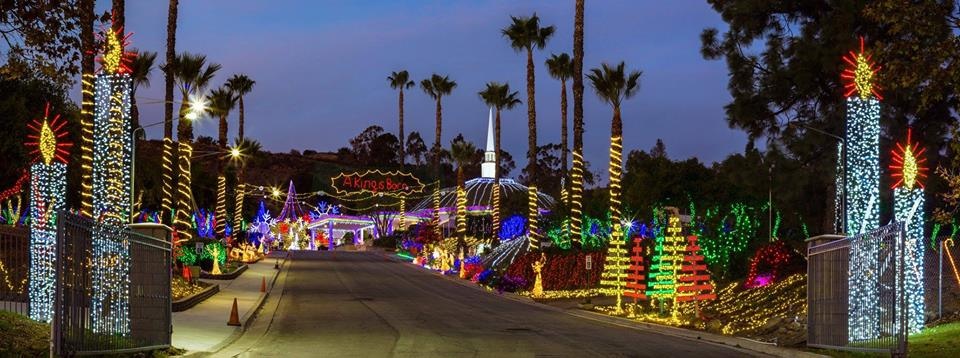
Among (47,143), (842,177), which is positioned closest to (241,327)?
(47,143)

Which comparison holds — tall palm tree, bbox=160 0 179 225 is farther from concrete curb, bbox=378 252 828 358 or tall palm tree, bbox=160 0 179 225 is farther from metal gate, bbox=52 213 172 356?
metal gate, bbox=52 213 172 356

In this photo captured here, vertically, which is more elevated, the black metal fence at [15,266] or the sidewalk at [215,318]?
the black metal fence at [15,266]

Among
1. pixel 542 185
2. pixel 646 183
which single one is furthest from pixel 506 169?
pixel 646 183

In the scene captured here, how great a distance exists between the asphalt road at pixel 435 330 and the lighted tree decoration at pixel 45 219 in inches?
133

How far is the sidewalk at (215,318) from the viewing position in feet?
62.8

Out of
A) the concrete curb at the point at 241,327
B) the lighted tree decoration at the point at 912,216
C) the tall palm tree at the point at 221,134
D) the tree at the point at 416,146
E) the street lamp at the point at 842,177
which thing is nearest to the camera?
the concrete curb at the point at 241,327

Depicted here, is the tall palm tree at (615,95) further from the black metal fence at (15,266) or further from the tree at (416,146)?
the tree at (416,146)

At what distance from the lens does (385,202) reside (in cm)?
11312

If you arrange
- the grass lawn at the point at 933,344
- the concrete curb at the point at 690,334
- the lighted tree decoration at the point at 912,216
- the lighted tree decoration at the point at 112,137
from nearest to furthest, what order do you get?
the grass lawn at the point at 933,344 < the concrete curb at the point at 690,334 < the lighted tree decoration at the point at 912,216 < the lighted tree decoration at the point at 112,137

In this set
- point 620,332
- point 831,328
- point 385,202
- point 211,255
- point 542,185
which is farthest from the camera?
point 542,185

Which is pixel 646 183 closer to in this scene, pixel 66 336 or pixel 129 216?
pixel 129 216

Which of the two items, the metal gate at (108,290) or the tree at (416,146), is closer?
the metal gate at (108,290)

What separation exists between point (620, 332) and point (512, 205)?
224ft

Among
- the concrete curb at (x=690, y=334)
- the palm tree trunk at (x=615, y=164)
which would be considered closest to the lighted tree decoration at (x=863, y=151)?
the concrete curb at (x=690, y=334)
